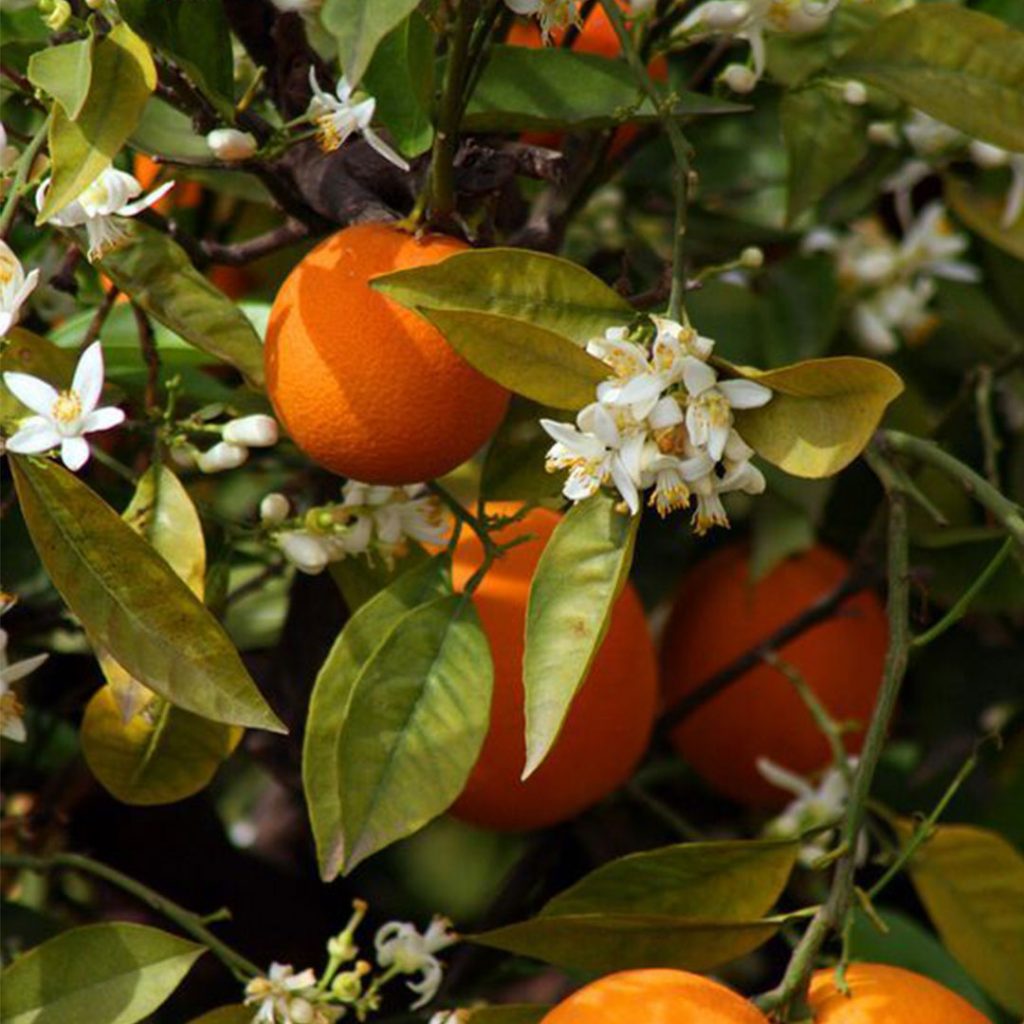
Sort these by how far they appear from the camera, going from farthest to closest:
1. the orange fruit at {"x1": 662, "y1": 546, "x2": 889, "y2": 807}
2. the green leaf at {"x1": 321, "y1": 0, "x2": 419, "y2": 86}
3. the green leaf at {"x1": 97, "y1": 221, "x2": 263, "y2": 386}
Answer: the orange fruit at {"x1": 662, "y1": 546, "x2": 889, "y2": 807} < the green leaf at {"x1": 97, "y1": 221, "x2": 263, "y2": 386} < the green leaf at {"x1": 321, "y1": 0, "x2": 419, "y2": 86}

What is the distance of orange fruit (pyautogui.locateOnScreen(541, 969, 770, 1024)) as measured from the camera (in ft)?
2.41

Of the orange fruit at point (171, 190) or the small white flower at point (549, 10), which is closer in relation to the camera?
the small white flower at point (549, 10)

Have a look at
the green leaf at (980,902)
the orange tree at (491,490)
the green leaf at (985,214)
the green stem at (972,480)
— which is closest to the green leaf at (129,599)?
the orange tree at (491,490)

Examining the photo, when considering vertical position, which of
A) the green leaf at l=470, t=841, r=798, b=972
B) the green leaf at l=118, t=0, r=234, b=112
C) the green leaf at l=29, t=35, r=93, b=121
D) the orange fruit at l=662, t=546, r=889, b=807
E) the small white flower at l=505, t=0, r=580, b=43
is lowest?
the orange fruit at l=662, t=546, r=889, b=807

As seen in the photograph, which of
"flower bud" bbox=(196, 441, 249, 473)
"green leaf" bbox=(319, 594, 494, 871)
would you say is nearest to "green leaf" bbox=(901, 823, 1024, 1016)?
"green leaf" bbox=(319, 594, 494, 871)

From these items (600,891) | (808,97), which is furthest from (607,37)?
(600,891)

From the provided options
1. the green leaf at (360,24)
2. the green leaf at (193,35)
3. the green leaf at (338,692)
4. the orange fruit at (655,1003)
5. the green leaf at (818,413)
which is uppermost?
the green leaf at (360,24)

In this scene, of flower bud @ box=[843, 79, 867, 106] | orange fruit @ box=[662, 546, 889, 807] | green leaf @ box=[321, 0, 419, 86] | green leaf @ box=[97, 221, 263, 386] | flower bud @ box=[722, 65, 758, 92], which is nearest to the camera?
green leaf @ box=[321, 0, 419, 86]

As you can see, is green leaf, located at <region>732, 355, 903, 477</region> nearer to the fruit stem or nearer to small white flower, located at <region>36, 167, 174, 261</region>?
the fruit stem

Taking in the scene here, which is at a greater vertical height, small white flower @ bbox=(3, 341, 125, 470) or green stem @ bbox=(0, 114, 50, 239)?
green stem @ bbox=(0, 114, 50, 239)

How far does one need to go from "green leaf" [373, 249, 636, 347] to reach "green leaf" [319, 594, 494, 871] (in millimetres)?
147

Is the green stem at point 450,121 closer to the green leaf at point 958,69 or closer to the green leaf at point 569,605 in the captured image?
the green leaf at point 569,605

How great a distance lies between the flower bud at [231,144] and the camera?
810mm

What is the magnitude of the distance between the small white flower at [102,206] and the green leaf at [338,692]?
7.5 inches
